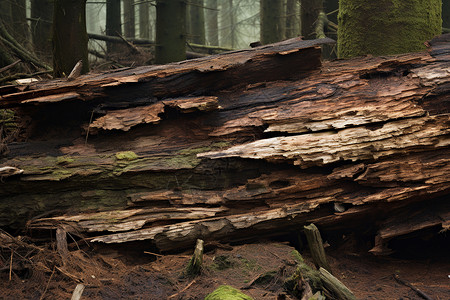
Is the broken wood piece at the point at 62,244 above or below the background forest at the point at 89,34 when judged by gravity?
below

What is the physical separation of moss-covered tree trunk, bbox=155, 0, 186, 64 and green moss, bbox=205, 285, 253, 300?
655cm

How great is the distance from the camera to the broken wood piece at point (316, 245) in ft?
12.1

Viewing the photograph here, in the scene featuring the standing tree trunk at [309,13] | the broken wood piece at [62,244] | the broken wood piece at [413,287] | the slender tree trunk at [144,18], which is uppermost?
the slender tree trunk at [144,18]

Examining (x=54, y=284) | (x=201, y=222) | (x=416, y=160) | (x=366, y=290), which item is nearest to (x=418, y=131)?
(x=416, y=160)

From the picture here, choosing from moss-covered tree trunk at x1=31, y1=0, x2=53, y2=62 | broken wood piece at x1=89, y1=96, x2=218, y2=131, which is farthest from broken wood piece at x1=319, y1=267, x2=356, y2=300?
moss-covered tree trunk at x1=31, y1=0, x2=53, y2=62

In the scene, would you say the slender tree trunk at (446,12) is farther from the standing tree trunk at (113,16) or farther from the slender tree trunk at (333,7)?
the standing tree trunk at (113,16)

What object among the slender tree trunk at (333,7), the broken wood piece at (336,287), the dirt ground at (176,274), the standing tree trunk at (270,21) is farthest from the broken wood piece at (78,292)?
the standing tree trunk at (270,21)

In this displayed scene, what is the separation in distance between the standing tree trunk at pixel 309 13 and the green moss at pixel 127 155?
603 centimetres

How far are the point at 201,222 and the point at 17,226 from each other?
70.3 inches

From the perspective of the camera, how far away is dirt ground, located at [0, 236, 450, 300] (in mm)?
3143

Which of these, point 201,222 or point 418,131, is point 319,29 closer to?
point 418,131

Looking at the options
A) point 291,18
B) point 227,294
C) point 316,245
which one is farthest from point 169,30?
point 291,18

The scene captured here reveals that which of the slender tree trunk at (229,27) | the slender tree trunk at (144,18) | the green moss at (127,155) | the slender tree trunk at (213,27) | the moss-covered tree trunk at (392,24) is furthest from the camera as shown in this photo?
the slender tree trunk at (229,27)

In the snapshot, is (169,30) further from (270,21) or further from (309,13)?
(270,21)
